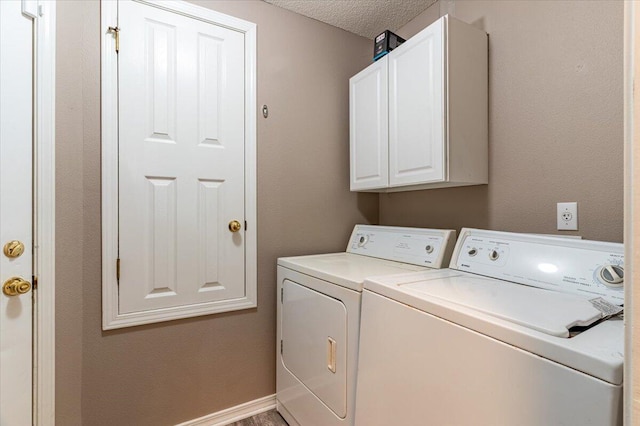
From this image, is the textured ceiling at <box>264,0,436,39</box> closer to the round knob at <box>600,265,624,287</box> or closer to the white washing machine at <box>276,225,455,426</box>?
the white washing machine at <box>276,225,455,426</box>

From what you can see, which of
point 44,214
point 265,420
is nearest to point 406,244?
point 265,420

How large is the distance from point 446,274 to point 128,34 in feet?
6.22

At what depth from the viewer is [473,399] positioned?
77 centimetres

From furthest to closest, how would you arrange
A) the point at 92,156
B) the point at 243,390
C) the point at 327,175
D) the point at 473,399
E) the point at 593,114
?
the point at 327,175
the point at 243,390
the point at 92,156
the point at 593,114
the point at 473,399

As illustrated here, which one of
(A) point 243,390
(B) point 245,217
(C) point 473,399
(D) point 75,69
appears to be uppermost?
(D) point 75,69

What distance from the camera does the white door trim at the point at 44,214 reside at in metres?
1.31

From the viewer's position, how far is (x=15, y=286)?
1.23 metres

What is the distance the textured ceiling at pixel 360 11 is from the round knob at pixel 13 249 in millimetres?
1809

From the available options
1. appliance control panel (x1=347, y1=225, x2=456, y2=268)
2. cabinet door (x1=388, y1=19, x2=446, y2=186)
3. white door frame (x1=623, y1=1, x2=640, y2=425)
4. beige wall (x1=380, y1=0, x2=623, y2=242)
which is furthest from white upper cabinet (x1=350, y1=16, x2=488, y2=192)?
white door frame (x1=623, y1=1, x2=640, y2=425)

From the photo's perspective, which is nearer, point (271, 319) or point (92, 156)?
point (92, 156)

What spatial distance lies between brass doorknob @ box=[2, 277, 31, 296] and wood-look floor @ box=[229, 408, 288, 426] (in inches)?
49.1

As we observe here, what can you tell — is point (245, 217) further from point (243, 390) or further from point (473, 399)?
point (473, 399)

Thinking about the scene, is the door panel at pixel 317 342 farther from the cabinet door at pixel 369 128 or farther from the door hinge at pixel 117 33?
the door hinge at pixel 117 33

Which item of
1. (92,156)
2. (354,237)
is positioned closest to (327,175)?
(354,237)
